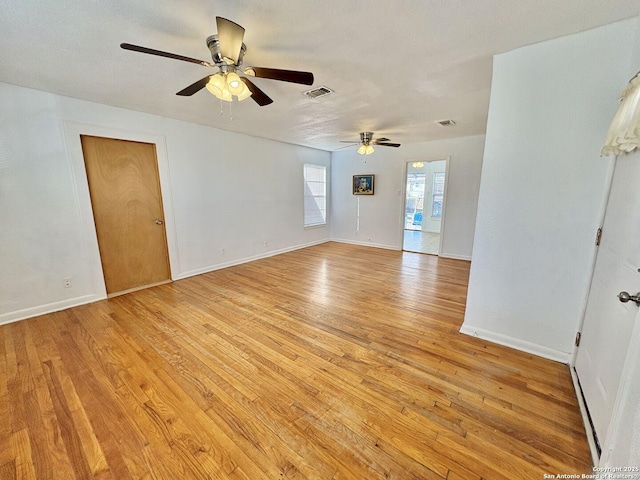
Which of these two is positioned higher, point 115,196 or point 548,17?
point 548,17

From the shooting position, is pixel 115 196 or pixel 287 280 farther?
pixel 287 280

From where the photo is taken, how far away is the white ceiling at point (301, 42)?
1.47 metres

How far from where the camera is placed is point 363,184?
20.4 ft

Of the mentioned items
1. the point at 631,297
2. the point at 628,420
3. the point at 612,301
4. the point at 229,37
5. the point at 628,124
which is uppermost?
the point at 229,37

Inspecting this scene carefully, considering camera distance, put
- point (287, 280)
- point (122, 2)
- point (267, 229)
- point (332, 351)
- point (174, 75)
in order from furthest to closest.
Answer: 1. point (267, 229)
2. point (287, 280)
3. point (174, 75)
4. point (332, 351)
5. point (122, 2)

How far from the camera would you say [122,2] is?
1433 mm

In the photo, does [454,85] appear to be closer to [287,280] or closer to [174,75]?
[174,75]

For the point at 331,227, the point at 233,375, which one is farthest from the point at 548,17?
the point at 331,227

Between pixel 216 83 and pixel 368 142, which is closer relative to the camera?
pixel 216 83

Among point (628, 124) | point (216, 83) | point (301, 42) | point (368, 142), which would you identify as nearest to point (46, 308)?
point (216, 83)

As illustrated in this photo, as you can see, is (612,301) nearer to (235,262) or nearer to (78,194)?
(235,262)

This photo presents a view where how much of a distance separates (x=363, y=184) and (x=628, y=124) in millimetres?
5016

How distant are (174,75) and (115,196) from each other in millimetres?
1948

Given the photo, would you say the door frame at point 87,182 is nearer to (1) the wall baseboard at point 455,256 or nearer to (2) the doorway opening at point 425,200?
(1) the wall baseboard at point 455,256
